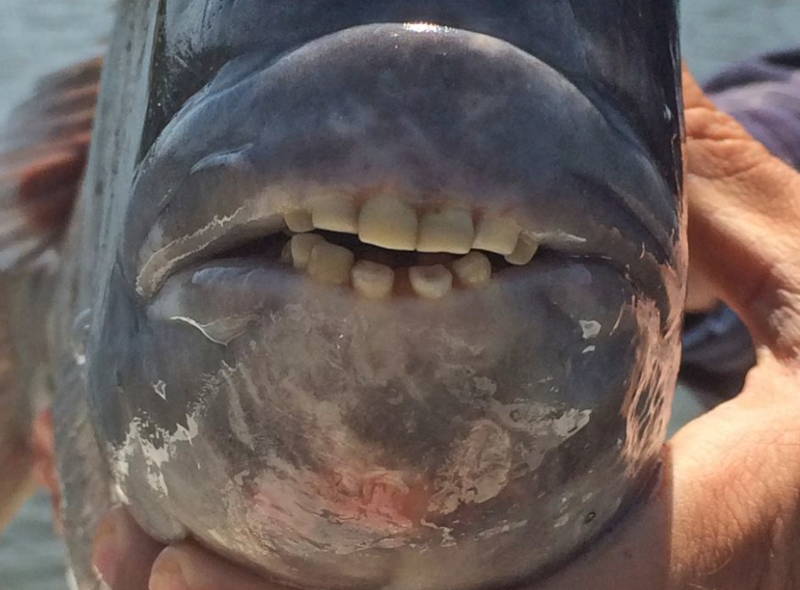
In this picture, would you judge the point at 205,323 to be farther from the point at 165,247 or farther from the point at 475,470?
the point at 475,470

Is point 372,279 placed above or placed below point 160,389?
above

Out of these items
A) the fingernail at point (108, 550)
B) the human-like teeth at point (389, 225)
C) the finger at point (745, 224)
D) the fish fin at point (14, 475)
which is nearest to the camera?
the human-like teeth at point (389, 225)

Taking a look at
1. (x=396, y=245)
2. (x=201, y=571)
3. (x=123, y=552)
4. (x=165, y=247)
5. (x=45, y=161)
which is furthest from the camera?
(x=45, y=161)

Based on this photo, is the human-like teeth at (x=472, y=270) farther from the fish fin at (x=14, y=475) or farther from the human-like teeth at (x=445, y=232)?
the fish fin at (x=14, y=475)

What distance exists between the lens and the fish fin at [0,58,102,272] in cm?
160

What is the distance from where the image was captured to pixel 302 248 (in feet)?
2.22

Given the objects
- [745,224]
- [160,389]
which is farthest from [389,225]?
[745,224]

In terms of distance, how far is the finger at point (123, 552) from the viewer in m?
0.99

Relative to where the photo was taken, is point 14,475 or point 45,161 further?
point 14,475

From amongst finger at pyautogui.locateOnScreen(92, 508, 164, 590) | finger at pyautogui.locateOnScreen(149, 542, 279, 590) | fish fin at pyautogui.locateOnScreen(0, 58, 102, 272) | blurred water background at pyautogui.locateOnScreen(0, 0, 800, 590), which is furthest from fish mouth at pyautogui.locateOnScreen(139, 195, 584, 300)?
blurred water background at pyautogui.locateOnScreen(0, 0, 800, 590)

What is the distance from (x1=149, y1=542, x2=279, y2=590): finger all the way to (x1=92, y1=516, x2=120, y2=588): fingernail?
135 mm

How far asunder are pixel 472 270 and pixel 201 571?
1.32 ft

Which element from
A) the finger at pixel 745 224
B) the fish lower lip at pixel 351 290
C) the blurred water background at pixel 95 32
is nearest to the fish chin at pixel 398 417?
the fish lower lip at pixel 351 290

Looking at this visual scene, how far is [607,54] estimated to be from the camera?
745 millimetres
